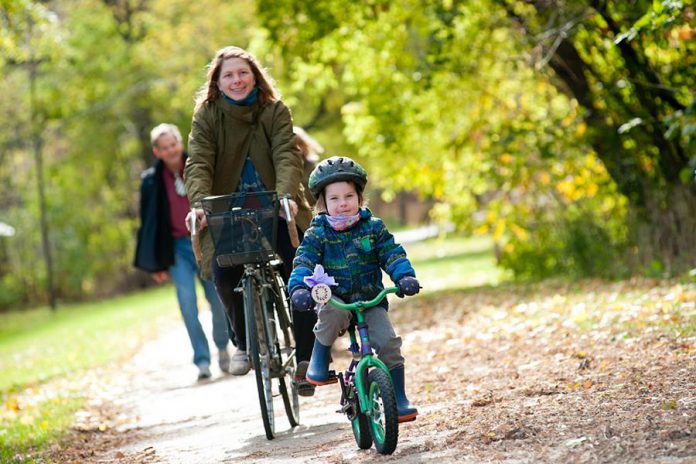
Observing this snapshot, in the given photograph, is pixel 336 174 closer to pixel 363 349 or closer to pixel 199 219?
pixel 363 349

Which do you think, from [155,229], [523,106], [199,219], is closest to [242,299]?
[199,219]

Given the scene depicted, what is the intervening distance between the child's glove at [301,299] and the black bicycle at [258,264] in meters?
1.17

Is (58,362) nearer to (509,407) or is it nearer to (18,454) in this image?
(18,454)

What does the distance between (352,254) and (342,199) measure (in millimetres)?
288

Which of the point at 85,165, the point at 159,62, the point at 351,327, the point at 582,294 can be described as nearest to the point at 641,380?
the point at 351,327

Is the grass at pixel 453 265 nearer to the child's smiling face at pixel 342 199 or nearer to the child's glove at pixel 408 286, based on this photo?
the child's smiling face at pixel 342 199

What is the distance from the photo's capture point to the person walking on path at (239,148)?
733cm

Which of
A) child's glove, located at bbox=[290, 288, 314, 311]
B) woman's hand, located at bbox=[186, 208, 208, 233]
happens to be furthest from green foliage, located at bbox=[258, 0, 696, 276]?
child's glove, located at bbox=[290, 288, 314, 311]

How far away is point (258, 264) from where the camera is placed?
7.32 meters

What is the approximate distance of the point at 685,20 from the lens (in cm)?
967

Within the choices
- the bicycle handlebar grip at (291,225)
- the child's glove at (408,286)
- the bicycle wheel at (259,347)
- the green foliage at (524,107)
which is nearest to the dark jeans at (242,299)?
the bicycle wheel at (259,347)

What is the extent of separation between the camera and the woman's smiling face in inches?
289

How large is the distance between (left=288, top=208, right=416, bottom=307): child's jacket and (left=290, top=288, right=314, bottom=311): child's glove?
0.18 m

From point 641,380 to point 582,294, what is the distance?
21.3 feet
